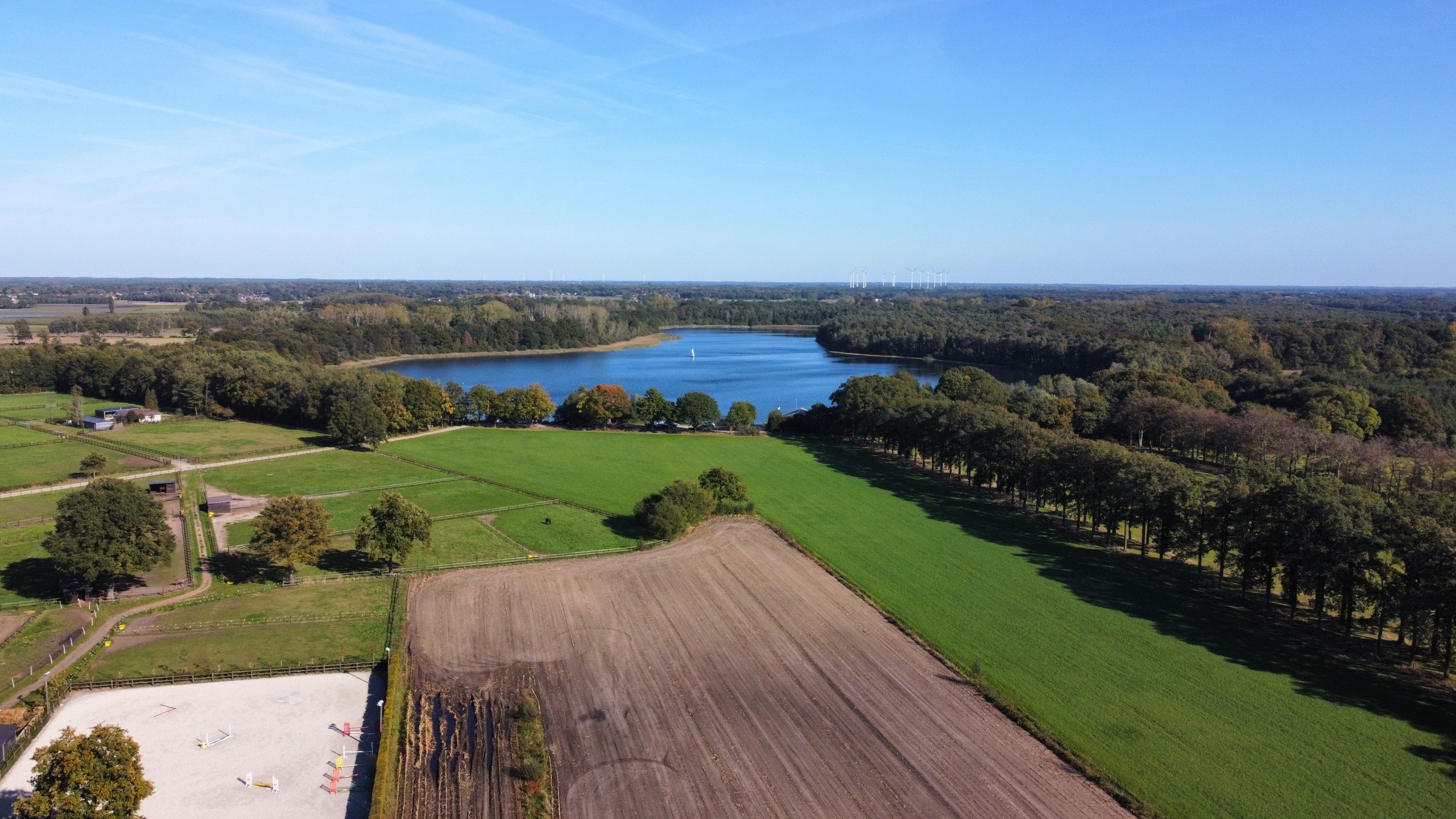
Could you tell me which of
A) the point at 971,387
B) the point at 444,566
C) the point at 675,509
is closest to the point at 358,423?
the point at 444,566

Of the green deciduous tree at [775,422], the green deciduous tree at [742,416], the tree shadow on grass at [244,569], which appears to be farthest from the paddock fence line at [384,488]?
the green deciduous tree at [775,422]

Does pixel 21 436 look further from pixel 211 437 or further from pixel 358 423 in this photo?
pixel 358 423

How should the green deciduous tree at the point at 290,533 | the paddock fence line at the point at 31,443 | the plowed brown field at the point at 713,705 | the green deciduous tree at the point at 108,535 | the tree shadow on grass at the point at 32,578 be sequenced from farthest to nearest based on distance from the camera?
the paddock fence line at the point at 31,443 → the green deciduous tree at the point at 290,533 → the tree shadow on grass at the point at 32,578 → the green deciduous tree at the point at 108,535 → the plowed brown field at the point at 713,705

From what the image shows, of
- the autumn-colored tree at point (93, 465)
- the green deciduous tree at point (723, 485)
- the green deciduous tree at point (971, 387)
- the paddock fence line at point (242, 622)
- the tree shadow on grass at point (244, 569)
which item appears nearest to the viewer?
the paddock fence line at point (242, 622)

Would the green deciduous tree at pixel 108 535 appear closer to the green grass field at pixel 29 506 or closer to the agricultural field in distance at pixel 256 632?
the agricultural field in distance at pixel 256 632

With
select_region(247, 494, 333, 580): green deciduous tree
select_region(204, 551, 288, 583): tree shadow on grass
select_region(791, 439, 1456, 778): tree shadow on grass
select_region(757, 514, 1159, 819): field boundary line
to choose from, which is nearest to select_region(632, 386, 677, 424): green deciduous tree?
select_region(791, 439, 1456, 778): tree shadow on grass

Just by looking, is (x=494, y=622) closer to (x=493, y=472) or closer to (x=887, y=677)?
(x=887, y=677)
